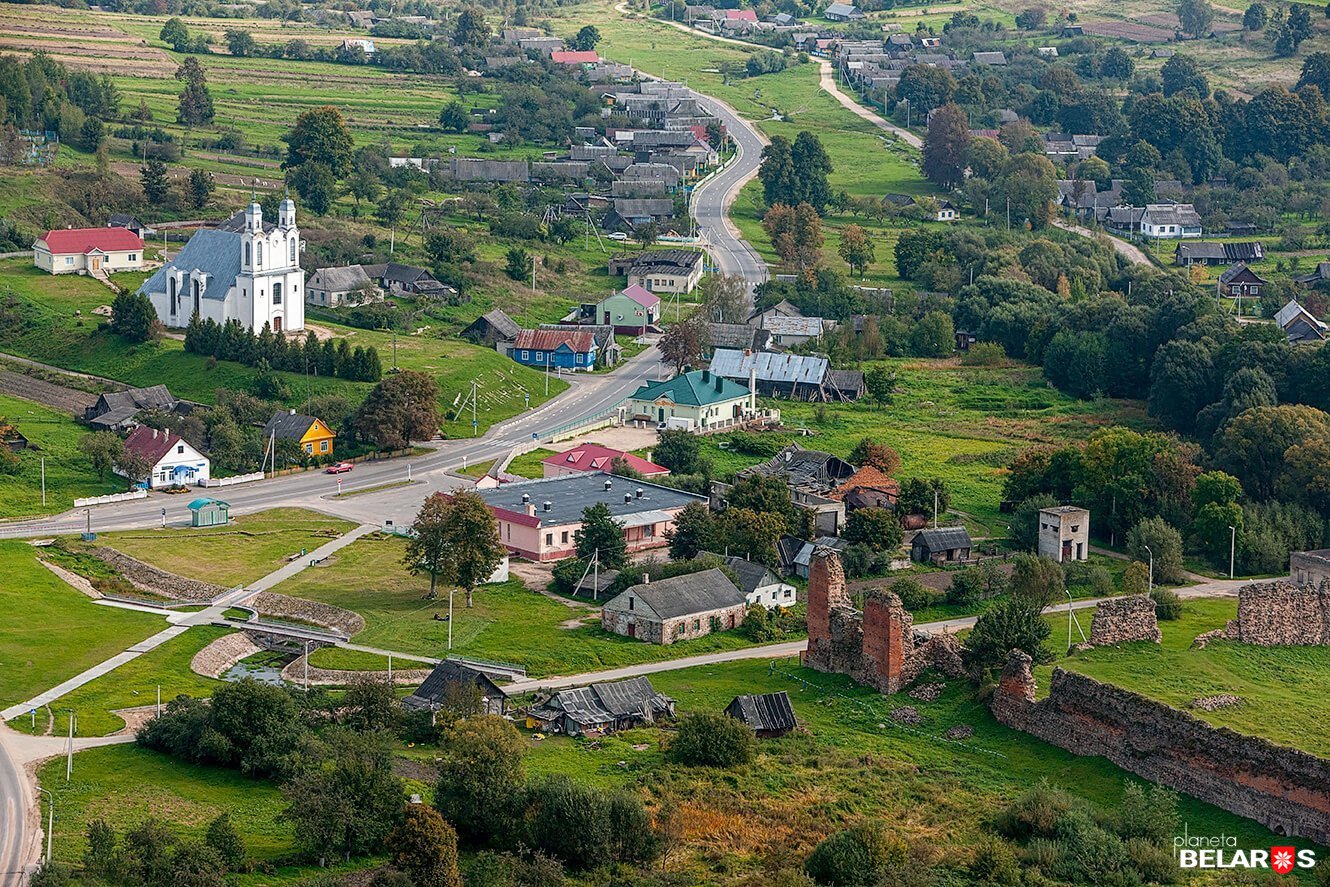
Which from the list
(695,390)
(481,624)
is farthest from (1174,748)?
(695,390)

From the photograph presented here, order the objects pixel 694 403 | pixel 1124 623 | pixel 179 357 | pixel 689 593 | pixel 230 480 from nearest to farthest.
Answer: pixel 1124 623 → pixel 689 593 → pixel 230 480 → pixel 694 403 → pixel 179 357

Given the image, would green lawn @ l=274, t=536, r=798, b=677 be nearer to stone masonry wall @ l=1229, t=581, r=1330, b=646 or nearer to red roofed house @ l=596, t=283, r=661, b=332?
stone masonry wall @ l=1229, t=581, r=1330, b=646

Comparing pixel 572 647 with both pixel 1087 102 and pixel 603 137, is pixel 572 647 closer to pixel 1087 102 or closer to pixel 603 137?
pixel 603 137

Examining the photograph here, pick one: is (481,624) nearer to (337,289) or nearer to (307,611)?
(307,611)

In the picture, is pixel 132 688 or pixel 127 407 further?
pixel 127 407

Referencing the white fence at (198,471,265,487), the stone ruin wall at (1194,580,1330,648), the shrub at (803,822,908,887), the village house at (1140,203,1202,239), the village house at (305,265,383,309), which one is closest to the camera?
the shrub at (803,822,908,887)

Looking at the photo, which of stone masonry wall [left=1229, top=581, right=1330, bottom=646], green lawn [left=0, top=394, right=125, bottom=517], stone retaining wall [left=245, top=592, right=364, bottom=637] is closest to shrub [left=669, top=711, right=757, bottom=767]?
stone masonry wall [left=1229, top=581, right=1330, bottom=646]
